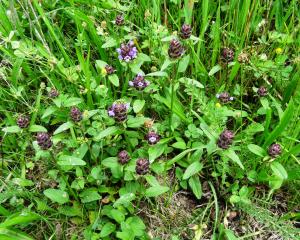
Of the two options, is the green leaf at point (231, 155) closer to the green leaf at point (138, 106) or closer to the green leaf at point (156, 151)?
the green leaf at point (156, 151)

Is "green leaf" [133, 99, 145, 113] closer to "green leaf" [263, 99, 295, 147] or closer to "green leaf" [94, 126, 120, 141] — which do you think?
"green leaf" [94, 126, 120, 141]

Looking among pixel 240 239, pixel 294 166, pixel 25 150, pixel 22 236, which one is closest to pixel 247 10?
pixel 294 166

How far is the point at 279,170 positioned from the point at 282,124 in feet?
0.72

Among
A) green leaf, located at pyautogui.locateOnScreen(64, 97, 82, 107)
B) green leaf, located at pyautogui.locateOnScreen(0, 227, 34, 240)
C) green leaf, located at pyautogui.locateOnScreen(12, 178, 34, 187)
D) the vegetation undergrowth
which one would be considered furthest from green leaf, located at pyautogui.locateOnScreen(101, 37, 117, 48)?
green leaf, located at pyautogui.locateOnScreen(0, 227, 34, 240)

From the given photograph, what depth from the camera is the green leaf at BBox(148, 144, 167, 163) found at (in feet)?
6.50

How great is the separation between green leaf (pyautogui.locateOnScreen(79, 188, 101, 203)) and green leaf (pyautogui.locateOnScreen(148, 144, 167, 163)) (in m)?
0.32

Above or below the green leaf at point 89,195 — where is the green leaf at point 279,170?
Answer: above

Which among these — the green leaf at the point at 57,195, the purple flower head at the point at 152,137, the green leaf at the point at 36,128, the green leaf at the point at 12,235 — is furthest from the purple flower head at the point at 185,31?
the green leaf at the point at 12,235

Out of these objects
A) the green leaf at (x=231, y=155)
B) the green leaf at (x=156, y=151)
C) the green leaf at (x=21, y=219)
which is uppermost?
the green leaf at (x=231, y=155)

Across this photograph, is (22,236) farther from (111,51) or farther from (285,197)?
(285,197)

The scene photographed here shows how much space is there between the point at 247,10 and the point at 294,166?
0.95m

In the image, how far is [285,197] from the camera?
2.14 meters

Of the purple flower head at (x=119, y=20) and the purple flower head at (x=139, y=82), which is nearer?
the purple flower head at (x=139, y=82)

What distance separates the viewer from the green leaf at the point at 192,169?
1986mm
